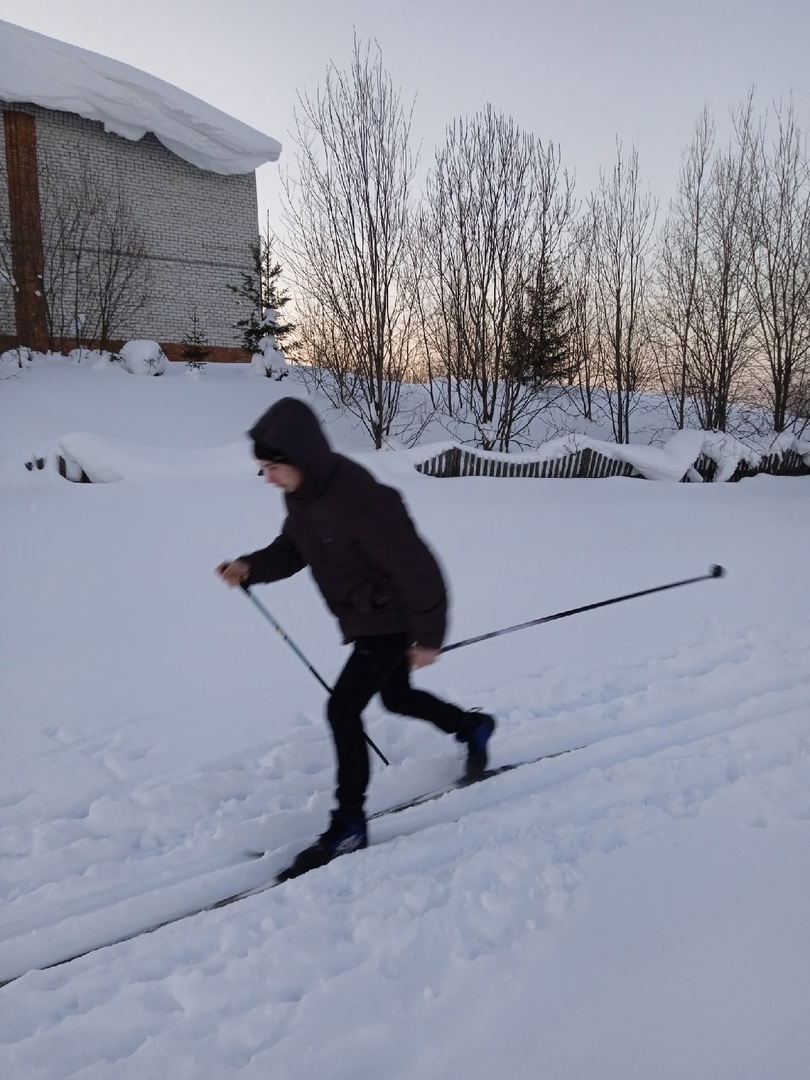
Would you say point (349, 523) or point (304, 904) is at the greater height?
point (349, 523)

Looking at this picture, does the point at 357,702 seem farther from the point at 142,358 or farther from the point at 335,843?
the point at 142,358

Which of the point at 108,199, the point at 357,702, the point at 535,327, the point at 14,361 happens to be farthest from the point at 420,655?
the point at 108,199

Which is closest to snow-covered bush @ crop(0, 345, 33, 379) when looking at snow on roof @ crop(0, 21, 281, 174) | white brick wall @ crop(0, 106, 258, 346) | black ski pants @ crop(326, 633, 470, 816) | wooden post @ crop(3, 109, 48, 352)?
wooden post @ crop(3, 109, 48, 352)

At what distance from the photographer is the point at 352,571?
2529 millimetres

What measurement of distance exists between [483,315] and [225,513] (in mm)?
7396

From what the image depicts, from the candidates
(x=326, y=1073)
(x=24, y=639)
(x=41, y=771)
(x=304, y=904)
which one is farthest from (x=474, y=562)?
(x=326, y=1073)

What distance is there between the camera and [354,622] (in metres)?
2.59

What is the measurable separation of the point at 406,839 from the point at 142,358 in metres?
14.5

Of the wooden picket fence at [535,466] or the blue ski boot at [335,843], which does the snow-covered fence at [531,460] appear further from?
the blue ski boot at [335,843]

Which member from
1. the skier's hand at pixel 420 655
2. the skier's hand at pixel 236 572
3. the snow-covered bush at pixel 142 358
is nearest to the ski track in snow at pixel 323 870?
the skier's hand at pixel 420 655

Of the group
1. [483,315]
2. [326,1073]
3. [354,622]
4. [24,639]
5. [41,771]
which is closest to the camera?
[326,1073]

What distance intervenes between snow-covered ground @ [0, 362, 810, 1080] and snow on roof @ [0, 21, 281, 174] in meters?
13.8

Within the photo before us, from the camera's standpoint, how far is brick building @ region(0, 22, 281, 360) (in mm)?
15695

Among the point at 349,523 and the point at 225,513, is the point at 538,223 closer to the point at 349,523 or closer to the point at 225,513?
the point at 225,513
